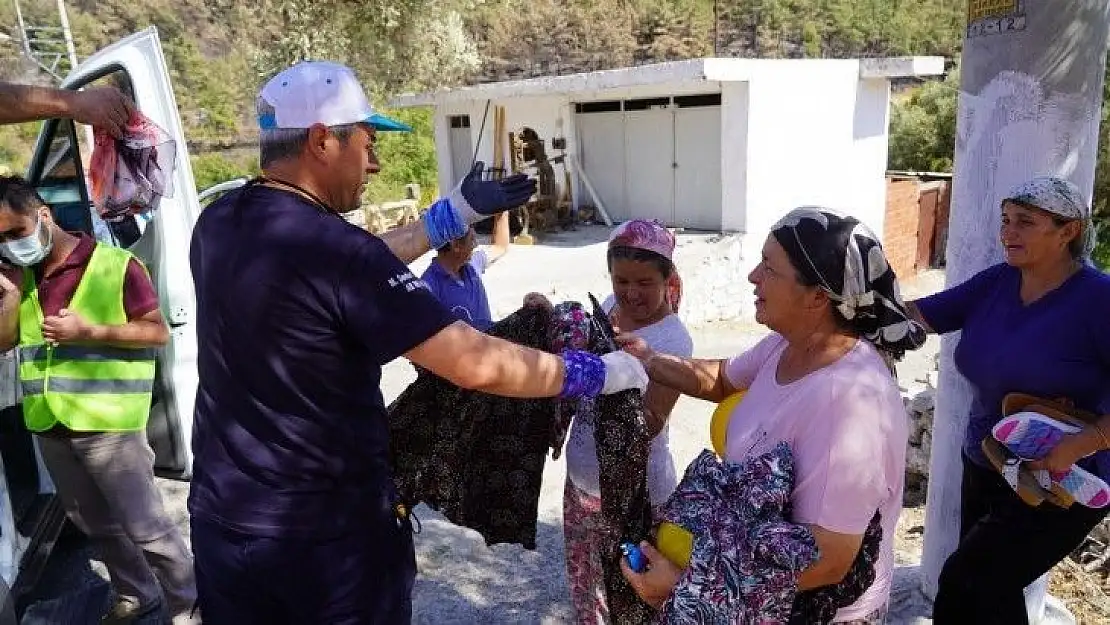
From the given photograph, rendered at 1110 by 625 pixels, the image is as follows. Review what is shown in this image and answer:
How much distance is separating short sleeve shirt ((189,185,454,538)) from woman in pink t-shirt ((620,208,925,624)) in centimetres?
70

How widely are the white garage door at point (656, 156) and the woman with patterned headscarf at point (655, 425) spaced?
849 centimetres

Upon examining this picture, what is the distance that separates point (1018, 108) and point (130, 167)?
3.09 m

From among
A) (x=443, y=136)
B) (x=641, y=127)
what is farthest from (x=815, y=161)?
(x=443, y=136)

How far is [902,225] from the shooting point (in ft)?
41.6

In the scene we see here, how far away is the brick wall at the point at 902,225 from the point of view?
40.6 feet

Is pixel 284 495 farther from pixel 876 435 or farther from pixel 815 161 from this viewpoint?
pixel 815 161

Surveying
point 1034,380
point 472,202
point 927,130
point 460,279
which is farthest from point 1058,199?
point 927,130

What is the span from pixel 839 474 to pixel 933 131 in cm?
1952

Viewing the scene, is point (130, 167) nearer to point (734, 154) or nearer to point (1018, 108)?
point (1018, 108)

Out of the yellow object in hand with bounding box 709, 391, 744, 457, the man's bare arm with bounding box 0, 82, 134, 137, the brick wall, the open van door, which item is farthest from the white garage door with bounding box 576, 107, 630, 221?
the yellow object in hand with bounding box 709, 391, 744, 457

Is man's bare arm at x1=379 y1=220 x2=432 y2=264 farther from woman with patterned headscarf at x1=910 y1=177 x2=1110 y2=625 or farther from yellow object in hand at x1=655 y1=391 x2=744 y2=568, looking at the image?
woman with patterned headscarf at x1=910 y1=177 x2=1110 y2=625

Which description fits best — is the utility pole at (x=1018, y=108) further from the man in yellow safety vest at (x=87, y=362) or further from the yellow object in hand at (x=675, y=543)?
the man in yellow safety vest at (x=87, y=362)

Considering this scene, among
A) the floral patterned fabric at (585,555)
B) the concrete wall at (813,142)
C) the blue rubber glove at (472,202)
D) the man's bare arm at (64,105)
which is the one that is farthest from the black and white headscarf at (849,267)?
the concrete wall at (813,142)

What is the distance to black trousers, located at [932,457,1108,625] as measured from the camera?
7.27 ft
